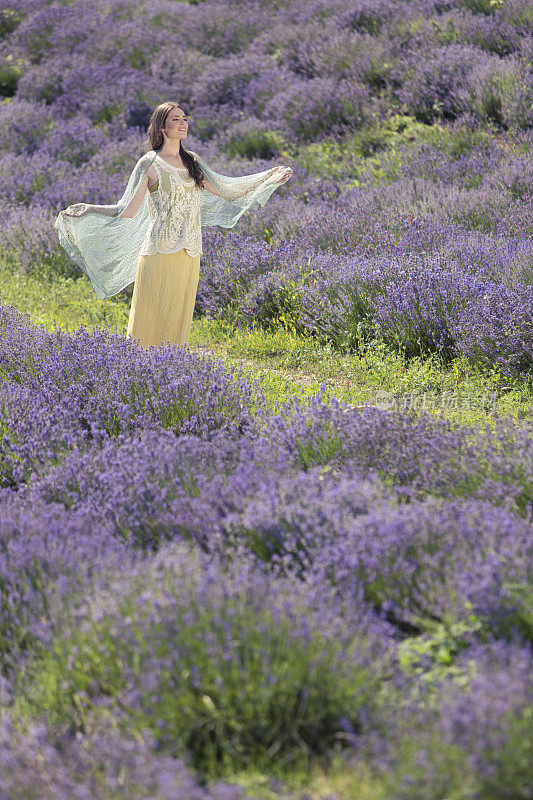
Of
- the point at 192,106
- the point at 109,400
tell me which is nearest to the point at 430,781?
the point at 109,400

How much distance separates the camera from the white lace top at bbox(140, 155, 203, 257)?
14.7ft

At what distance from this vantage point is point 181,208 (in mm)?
4566

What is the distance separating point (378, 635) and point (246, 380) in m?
2.35

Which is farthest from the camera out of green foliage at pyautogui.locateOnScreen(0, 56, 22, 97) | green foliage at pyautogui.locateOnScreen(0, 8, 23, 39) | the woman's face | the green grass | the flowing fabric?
green foliage at pyautogui.locateOnScreen(0, 8, 23, 39)

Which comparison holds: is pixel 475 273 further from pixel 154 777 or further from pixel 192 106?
pixel 192 106

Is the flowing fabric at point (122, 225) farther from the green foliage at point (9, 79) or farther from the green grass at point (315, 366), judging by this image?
the green foliage at point (9, 79)

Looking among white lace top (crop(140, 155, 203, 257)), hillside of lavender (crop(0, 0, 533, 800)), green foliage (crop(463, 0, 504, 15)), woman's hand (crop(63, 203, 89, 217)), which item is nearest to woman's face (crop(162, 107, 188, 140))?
white lace top (crop(140, 155, 203, 257))

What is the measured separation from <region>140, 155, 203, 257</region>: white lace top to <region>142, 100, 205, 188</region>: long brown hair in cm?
5

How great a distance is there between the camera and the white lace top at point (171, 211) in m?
4.47

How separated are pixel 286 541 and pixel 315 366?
9.41 ft

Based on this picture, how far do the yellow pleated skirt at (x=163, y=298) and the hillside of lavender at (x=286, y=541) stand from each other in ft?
0.95

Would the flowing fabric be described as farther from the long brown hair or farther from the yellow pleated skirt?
the yellow pleated skirt

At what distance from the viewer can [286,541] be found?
8.25 ft

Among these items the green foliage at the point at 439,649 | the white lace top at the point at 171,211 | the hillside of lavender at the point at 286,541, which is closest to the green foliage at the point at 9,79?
the hillside of lavender at the point at 286,541
